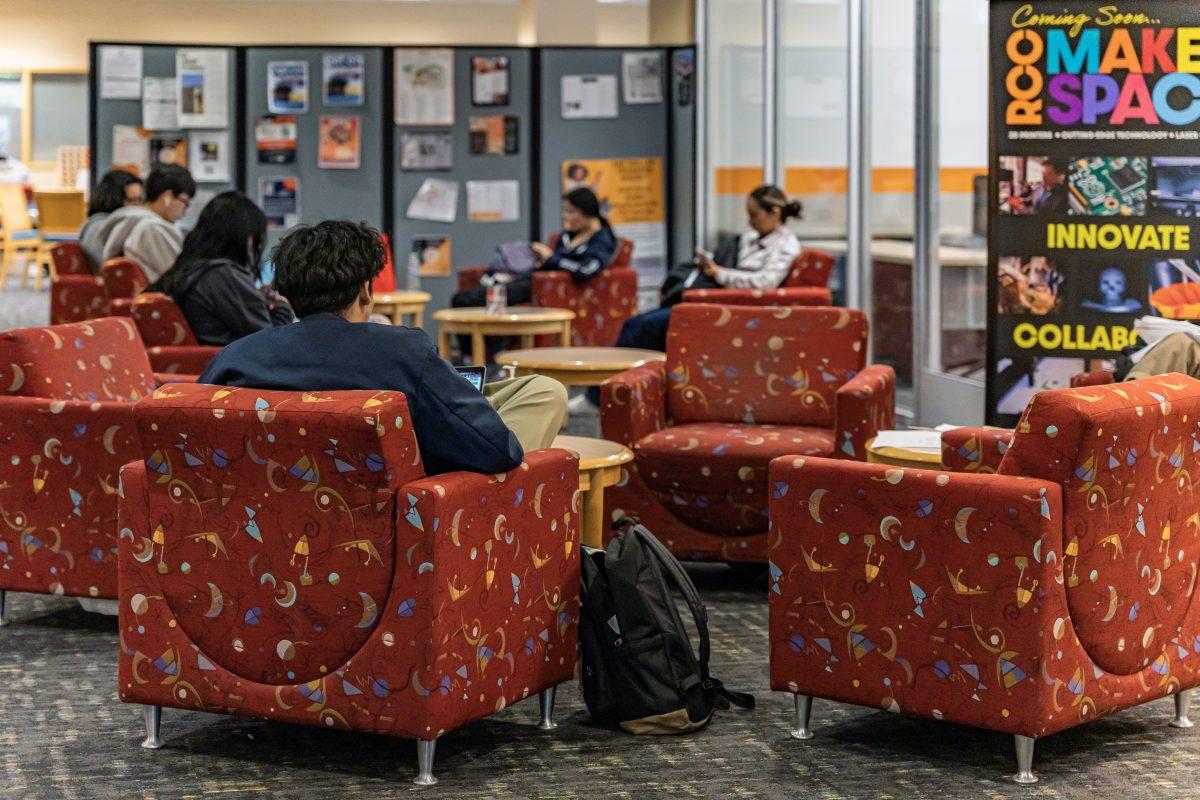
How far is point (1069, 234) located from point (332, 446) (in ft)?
9.80

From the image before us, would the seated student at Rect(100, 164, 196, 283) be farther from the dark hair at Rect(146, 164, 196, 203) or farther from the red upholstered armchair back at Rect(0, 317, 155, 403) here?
the red upholstered armchair back at Rect(0, 317, 155, 403)

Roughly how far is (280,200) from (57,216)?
7.74 metres

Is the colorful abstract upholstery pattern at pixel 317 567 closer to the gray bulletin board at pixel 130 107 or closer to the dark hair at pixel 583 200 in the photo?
the dark hair at pixel 583 200

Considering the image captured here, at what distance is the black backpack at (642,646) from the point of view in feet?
11.6

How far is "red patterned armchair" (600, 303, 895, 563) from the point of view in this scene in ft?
15.9

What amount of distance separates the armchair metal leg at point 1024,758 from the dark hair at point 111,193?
694cm

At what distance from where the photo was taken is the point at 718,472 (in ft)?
15.9

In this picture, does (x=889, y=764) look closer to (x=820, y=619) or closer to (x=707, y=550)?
(x=820, y=619)

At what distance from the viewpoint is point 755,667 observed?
4.09 metres

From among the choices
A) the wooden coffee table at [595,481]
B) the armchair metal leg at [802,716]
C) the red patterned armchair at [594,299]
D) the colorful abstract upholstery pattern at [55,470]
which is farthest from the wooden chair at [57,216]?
the armchair metal leg at [802,716]

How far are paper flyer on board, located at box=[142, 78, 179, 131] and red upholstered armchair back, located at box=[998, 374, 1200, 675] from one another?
8.33 m

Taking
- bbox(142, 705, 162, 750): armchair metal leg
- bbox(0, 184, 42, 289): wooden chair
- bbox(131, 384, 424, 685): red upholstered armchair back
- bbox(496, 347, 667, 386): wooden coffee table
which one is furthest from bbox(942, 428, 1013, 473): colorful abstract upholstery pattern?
bbox(0, 184, 42, 289): wooden chair

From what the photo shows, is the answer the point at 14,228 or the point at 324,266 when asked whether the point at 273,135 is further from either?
the point at 14,228

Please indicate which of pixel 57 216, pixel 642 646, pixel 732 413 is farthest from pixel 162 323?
pixel 57 216
